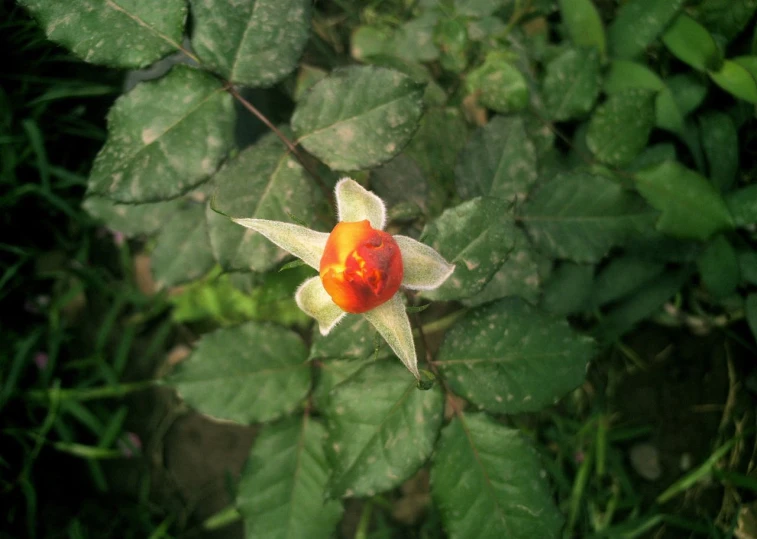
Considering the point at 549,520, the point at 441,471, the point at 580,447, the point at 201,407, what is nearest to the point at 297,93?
the point at 201,407

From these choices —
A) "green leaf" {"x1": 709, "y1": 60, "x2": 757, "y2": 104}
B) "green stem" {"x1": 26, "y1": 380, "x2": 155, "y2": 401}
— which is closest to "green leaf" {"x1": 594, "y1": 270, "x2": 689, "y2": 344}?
"green leaf" {"x1": 709, "y1": 60, "x2": 757, "y2": 104}

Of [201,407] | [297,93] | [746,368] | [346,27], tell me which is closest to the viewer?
[201,407]

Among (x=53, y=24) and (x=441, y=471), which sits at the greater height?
(x=53, y=24)

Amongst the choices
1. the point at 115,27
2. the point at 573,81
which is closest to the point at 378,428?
the point at 115,27

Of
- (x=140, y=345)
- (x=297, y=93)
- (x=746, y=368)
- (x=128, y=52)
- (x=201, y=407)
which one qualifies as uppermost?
(x=128, y=52)

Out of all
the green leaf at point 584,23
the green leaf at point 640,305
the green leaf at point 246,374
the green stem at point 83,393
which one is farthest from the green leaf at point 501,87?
the green stem at point 83,393

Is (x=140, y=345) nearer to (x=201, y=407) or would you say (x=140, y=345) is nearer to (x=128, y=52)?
(x=201, y=407)

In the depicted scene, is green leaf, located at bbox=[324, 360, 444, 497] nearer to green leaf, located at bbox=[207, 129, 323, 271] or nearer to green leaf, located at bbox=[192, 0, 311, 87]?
green leaf, located at bbox=[207, 129, 323, 271]

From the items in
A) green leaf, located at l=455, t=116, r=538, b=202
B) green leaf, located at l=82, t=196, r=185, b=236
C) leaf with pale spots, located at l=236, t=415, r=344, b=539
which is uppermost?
green leaf, located at l=455, t=116, r=538, b=202
